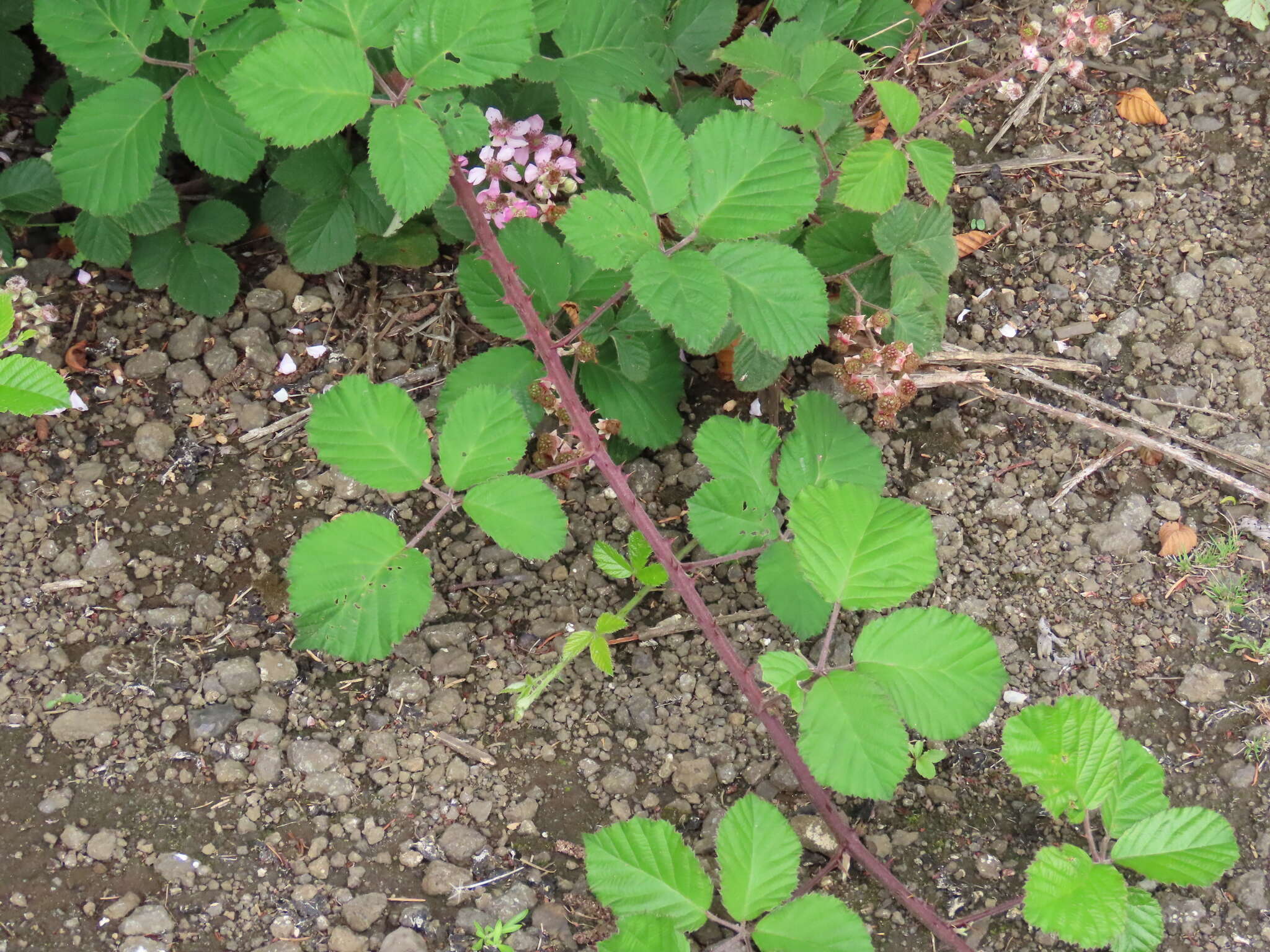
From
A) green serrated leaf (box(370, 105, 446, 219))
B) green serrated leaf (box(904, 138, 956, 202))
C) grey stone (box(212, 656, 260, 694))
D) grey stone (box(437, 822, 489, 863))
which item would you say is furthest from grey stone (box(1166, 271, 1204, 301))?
grey stone (box(212, 656, 260, 694))

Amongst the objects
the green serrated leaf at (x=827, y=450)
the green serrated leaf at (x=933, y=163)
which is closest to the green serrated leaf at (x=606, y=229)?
the green serrated leaf at (x=827, y=450)

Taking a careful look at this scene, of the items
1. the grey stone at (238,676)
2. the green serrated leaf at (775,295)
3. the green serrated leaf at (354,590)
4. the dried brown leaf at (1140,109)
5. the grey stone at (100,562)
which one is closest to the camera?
the green serrated leaf at (354,590)

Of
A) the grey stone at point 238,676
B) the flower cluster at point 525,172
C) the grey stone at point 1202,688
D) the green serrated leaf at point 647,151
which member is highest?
the green serrated leaf at point 647,151

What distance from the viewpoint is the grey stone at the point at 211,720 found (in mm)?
1865

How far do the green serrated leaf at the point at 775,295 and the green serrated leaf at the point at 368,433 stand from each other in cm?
55

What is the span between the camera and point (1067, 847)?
5.20 ft

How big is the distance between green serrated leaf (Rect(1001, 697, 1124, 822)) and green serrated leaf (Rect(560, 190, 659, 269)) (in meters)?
0.94

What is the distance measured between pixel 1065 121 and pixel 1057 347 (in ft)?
2.22

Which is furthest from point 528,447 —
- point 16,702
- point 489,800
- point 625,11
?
point 16,702

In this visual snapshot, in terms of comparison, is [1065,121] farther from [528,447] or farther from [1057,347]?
[528,447]

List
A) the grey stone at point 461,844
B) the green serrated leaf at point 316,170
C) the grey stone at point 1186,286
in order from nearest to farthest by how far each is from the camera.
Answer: the grey stone at point 461,844 < the green serrated leaf at point 316,170 < the grey stone at point 1186,286

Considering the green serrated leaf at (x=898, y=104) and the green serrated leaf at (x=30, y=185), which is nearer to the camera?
the green serrated leaf at (x=898, y=104)

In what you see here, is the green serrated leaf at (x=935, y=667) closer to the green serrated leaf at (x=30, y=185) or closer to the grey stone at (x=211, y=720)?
the grey stone at (x=211, y=720)

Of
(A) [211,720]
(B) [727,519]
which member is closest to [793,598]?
(B) [727,519]
